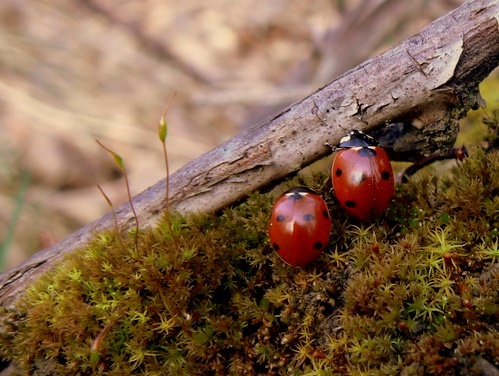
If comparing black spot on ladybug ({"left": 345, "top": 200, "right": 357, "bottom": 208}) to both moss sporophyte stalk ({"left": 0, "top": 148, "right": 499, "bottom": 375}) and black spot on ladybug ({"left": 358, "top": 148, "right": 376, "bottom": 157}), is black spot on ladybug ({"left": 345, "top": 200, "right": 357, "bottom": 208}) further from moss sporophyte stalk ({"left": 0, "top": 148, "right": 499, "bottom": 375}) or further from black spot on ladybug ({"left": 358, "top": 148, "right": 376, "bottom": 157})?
black spot on ladybug ({"left": 358, "top": 148, "right": 376, "bottom": 157})

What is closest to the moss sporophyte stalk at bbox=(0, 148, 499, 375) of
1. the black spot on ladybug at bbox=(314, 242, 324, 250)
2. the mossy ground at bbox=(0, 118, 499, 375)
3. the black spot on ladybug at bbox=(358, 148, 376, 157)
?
the mossy ground at bbox=(0, 118, 499, 375)

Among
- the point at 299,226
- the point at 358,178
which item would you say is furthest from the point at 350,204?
the point at 299,226

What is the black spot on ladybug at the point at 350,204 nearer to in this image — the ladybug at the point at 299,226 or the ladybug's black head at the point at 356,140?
the ladybug at the point at 299,226

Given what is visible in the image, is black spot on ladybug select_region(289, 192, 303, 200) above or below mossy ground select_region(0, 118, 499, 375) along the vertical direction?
above

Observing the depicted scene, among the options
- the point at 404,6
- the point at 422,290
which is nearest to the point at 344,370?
the point at 422,290

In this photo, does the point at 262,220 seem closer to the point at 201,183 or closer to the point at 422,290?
the point at 201,183

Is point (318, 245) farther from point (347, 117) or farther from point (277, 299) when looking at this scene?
point (347, 117)
